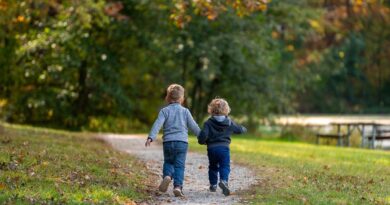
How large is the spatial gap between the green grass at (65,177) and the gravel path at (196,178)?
41 cm

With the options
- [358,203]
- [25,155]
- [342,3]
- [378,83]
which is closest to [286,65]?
[342,3]

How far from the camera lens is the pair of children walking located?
10.7 m

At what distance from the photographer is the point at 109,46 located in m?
33.8

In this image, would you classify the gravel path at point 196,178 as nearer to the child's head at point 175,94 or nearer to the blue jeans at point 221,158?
the blue jeans at point 221,158

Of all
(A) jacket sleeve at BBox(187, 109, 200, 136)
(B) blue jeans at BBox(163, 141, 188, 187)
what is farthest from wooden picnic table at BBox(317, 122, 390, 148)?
(B) blue jeans at BBox(163, 141, 188, 187)

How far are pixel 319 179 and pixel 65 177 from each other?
443 centimetres

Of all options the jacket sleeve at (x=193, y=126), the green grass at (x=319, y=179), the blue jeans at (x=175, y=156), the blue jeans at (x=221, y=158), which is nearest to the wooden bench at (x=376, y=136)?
the green grass at (x=319, y=179)

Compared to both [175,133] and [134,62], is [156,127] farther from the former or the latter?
[134,62]

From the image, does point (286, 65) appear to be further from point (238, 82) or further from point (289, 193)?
point (289, 193)

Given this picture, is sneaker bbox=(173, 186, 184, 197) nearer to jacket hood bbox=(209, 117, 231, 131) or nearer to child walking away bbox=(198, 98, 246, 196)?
child walking away bbox=(198, 98, 246, 196)

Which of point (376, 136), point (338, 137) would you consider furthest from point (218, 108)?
point (338, 137)

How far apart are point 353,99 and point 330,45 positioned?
1124 centimetres

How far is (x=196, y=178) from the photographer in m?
13.3

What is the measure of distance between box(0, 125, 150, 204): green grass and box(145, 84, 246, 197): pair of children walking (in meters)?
0.56
